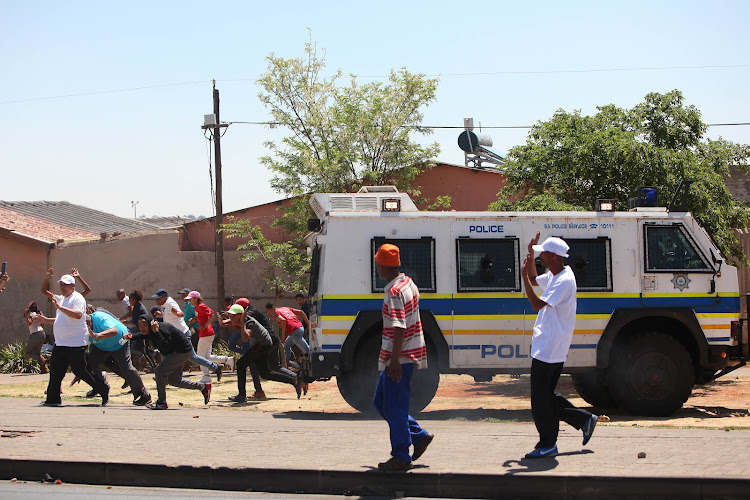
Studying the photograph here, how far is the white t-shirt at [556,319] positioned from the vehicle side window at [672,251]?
4284 mm

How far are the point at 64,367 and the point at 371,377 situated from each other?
14.2 ft

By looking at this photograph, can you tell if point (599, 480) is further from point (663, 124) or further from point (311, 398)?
point (663, 124)

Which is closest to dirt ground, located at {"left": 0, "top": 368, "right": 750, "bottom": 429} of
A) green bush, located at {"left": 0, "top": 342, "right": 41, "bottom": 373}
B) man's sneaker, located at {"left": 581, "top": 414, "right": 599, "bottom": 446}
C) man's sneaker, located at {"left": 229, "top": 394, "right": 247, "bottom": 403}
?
man's sneaker, located at {"left": 229, "top": 394, "right": 247, "bottom": 403}

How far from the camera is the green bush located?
20.0 meters

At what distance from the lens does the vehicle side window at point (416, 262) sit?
36.2ft

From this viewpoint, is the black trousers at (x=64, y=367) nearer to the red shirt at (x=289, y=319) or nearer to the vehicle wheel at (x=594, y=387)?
the red shirt at (x=289, y=319)

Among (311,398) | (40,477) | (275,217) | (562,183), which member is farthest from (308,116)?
(40,477)

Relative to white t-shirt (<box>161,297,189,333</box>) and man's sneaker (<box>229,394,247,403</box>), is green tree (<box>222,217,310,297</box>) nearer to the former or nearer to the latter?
white t-shirt (<box>161,297,189,333</box>)

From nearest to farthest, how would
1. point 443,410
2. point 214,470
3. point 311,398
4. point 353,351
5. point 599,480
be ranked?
1. point 599,480
2. point 214,470
3. point 353,351
4. point 443,410
5. point 311,398

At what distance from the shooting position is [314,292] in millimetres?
11648

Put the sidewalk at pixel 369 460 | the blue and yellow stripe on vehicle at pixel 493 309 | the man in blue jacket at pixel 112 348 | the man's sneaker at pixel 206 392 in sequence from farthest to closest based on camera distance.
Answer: the man's sneaker at pixel 206 392 → the man in blue jacket at pixel 112 348 → the blue and yellow stripe on vehicle at pixel 493 309 → the sidewalk at pixel 369 460

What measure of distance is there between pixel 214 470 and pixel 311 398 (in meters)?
7.02

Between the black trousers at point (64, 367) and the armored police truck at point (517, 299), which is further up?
the armored police truck at point (517, 299)

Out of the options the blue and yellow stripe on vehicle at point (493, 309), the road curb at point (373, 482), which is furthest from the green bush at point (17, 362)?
the road curb at point (373, 482)
